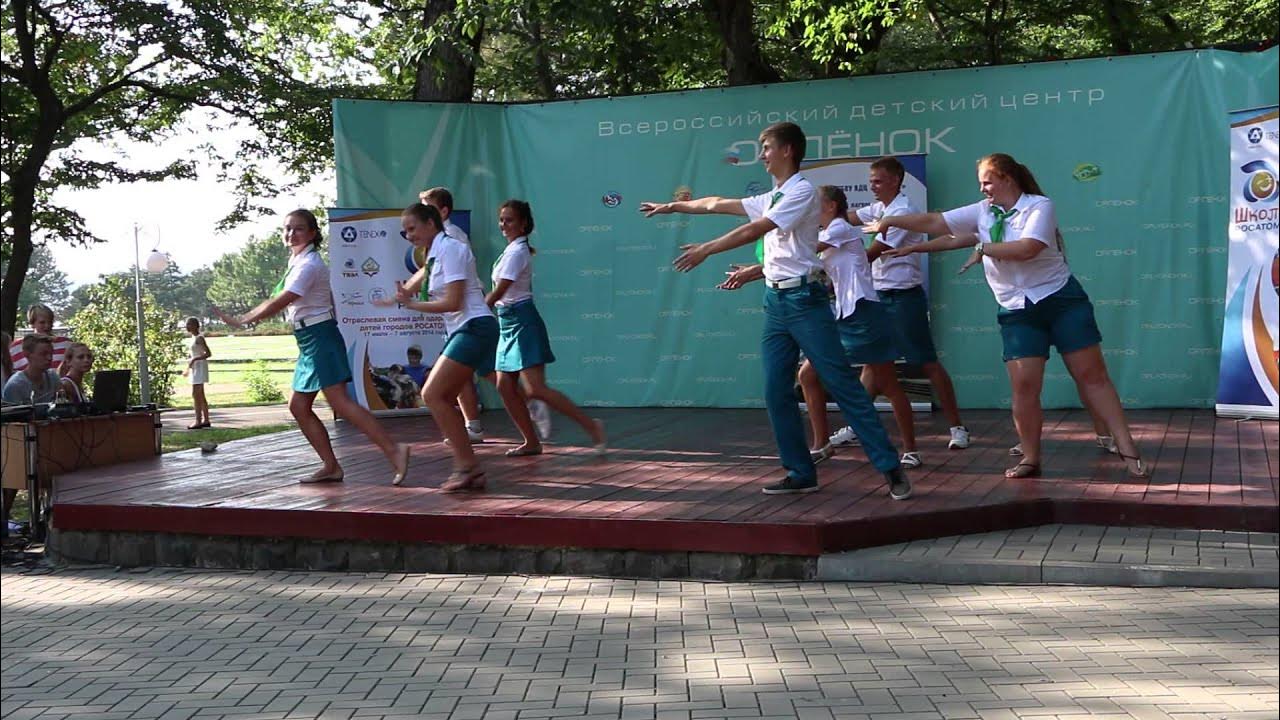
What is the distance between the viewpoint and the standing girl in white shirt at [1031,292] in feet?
22.1

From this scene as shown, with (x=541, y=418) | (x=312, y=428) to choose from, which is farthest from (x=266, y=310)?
(x=541, y=418)

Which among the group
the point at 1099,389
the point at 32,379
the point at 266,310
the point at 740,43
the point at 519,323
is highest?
the point at 740,43

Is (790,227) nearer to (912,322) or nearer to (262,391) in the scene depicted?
(912,322)

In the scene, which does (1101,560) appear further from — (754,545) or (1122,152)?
(1122,152)

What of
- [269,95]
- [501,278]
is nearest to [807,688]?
[501,278]

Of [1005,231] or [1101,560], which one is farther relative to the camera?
→ [1005,231]

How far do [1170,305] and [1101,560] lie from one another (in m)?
5.65

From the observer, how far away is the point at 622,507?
21.8 feet

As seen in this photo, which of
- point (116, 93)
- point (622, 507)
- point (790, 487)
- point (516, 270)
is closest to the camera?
point (622, 507)

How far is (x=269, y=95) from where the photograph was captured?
18.2m

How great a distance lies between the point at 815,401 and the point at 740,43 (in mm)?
7216

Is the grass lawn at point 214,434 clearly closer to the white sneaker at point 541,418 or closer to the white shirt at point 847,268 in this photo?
the white sneaker at point 541,418

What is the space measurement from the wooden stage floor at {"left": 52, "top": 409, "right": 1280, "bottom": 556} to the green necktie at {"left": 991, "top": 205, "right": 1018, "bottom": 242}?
52.4 inches

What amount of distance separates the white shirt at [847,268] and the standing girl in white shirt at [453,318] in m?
2.07
